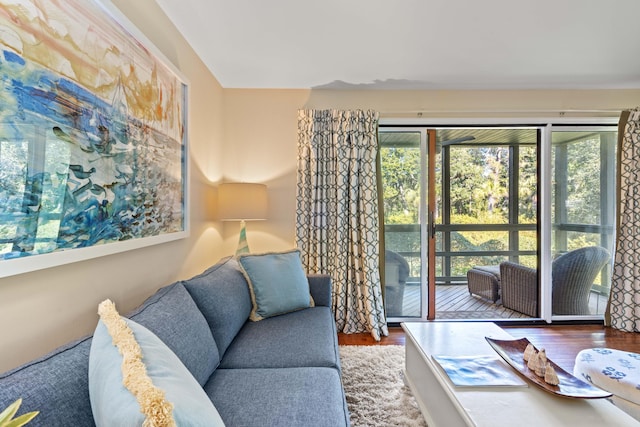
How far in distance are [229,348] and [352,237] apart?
1596 millimetres

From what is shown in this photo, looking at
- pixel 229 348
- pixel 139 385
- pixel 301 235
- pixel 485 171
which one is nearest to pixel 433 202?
pixel 485 171

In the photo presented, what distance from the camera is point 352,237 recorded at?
2861mm

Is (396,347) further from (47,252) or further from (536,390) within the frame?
(47,252)

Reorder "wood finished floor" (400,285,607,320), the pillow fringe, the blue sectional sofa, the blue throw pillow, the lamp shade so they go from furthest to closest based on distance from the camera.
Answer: "wood finished floor" (400,285,607,320), the lamp shade, the blue throw pillow, the blue sectional sofa, the pillow fringe

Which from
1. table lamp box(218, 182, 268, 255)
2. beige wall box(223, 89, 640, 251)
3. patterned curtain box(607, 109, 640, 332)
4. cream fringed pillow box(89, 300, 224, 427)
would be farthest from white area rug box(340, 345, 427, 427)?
patterned curtain box(607, 109, 640, 332)

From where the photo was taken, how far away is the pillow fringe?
1.88ft

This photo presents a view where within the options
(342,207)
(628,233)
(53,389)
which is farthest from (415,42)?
(628,233)

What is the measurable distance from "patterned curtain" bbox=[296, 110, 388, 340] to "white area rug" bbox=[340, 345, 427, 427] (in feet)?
1.61

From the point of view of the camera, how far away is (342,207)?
2844mm

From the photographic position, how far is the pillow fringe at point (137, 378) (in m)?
0.57

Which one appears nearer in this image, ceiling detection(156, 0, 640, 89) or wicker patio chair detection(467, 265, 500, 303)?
ceiling detection(156, 0, 640, 89)

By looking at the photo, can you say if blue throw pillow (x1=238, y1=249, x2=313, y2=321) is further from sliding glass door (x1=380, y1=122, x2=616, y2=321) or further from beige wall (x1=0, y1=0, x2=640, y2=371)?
sliding glass door (x1=380, y1=122, x2=616, y2=321)

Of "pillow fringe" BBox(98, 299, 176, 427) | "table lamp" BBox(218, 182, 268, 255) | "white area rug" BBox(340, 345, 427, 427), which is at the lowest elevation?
"white area rug" BBox(340, 345, 427, 427)

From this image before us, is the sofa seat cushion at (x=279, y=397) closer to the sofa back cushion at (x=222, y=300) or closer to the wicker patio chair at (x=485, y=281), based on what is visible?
the sofa back cushion at (x=222, y=300)
